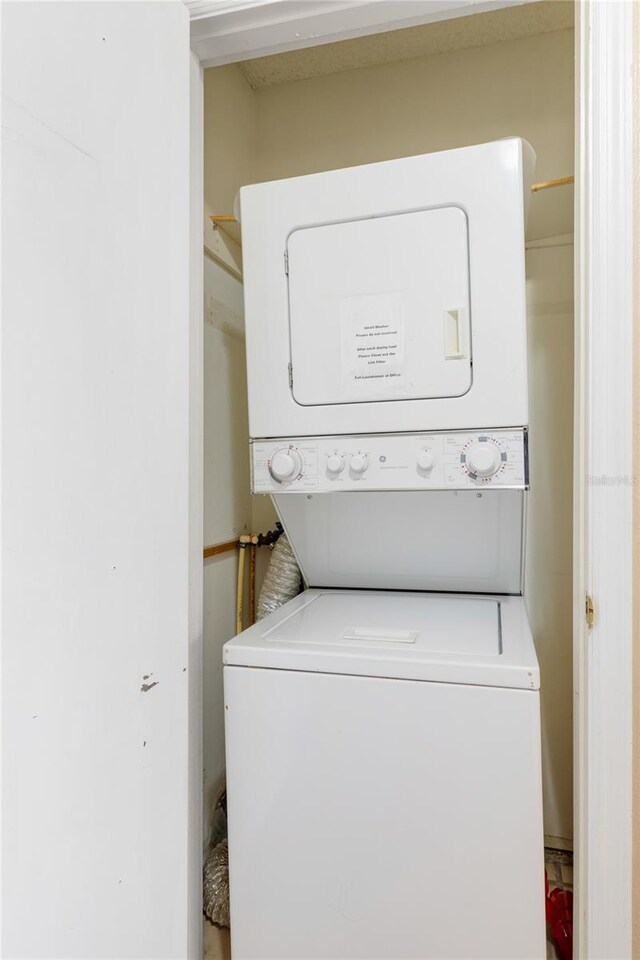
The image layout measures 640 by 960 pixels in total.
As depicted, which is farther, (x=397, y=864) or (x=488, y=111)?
(x=488, y=111)

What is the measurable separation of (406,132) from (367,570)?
1.55 meters

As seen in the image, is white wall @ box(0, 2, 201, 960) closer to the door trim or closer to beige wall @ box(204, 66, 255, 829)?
beige wall @ box(204, 66, 255, 829)

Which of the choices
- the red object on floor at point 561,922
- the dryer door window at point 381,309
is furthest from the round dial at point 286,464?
the red object on floor at point 561,922

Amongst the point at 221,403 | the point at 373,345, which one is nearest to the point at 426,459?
the point at 373,345

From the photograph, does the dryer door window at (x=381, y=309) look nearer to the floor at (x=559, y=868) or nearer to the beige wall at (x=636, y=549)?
the beige wall at (x=636, y=549)

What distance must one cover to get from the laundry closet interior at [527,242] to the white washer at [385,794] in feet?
1.67

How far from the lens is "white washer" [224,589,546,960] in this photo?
1097mm

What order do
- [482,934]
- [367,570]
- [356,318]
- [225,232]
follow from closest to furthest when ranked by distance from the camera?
[482,934]
[356,318]
[367,570]
[225,232]

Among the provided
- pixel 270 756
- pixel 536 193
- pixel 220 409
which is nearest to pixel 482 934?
pixel 270 756

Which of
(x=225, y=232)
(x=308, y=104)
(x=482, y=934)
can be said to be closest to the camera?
(x=482, y=934)

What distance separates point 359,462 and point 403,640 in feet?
1.42

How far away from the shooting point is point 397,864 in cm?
117

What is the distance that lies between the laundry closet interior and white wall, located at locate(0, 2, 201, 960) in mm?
676

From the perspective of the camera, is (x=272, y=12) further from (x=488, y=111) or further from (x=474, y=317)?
(x=488, y=111)
